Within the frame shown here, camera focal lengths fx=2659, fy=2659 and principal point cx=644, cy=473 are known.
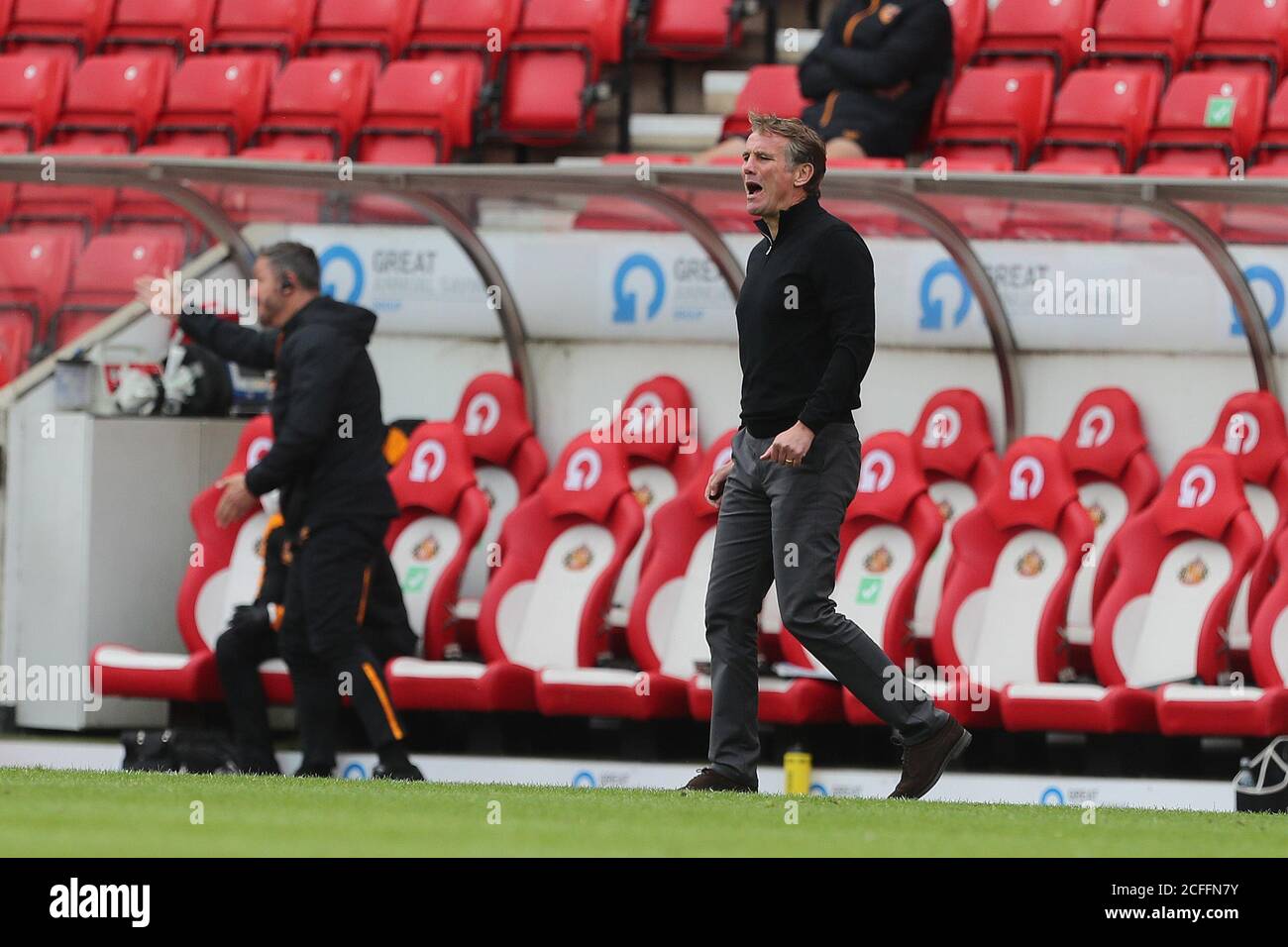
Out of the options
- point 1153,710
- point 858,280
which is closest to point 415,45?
point 1153,710

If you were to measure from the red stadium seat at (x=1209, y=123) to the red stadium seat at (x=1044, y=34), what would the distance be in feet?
2.68

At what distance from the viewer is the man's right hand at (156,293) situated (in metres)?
12.4

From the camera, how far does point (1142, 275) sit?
1158 cm

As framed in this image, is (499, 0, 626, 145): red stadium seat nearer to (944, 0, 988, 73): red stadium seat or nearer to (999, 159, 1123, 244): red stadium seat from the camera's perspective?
(944, 0, 988, 73): red stadium seat

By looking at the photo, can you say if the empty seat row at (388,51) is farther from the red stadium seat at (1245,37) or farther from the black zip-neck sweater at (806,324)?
the black zip-neck sweater at (806,324)

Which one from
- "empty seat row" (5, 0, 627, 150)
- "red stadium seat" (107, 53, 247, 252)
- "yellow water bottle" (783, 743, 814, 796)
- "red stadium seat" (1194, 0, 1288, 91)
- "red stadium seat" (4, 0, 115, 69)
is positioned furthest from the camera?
"red stadium seat" (4, 0, 115, 69)

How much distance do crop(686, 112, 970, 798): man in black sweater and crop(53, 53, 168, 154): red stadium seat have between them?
8.20 metres

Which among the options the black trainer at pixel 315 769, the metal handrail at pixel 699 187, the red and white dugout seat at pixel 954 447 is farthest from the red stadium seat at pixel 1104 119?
the black trainer at pixel 315 769

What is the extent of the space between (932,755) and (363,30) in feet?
29.2

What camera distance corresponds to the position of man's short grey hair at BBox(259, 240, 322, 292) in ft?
32.6

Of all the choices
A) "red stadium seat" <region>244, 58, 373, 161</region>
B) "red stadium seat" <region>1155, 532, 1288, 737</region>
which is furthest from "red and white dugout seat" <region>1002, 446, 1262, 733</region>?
"red stadium seat" <region>244, 58, 373, 161</region>

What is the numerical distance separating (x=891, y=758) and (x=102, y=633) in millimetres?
3610

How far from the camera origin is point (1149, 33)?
13312 mm

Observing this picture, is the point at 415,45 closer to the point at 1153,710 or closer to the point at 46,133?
the point at 46,133
